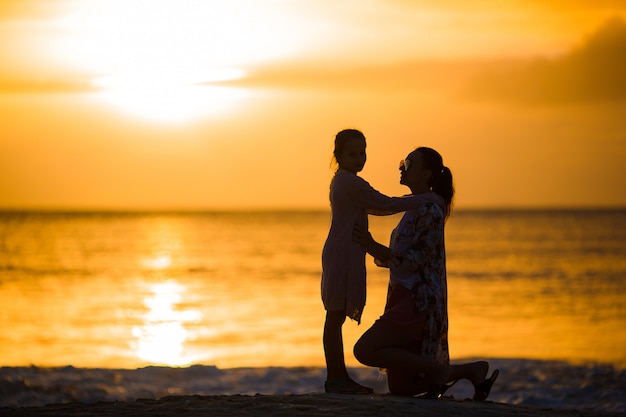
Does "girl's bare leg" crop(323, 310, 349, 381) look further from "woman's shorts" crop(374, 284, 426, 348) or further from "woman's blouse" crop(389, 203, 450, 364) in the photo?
"woman's blouse" crop(389, 203, 450, 364)

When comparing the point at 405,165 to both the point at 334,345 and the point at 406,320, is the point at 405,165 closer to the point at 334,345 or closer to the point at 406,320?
the point at 406,320

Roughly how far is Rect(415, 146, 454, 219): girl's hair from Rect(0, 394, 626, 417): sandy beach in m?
A: 1.73

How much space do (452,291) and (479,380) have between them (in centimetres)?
2352

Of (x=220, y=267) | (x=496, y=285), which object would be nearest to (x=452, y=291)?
(x=496, y=285)

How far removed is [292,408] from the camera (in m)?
7.23

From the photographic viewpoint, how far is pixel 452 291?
3138 cm

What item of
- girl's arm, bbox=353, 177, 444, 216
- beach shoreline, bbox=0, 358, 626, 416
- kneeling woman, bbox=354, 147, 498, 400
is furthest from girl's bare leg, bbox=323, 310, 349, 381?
beach shoreline, bbox=0, 358, 626, 416

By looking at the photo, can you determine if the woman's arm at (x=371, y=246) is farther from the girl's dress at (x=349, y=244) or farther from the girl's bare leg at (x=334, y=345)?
the girl's bare leg at (x=334, y=345)

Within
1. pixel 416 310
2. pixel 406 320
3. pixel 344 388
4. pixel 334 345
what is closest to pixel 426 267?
pixel 416 310

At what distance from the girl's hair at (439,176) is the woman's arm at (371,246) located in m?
0.72

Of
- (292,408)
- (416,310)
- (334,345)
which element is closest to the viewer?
(292,408)

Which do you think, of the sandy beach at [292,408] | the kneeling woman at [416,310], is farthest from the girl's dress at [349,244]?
the sandy beach at [292,408]

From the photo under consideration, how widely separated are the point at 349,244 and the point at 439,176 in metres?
1.01

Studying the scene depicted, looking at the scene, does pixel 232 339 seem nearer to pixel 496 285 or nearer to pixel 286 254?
pixel 496 285
